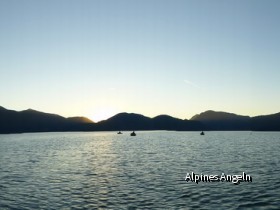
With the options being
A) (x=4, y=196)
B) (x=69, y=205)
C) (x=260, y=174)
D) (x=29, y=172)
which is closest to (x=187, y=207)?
(x=69, y=205)

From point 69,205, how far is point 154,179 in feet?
59.7

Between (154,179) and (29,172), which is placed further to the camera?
(29,172)

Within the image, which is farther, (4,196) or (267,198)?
(4,196)

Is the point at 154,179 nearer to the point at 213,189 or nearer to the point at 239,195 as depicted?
the point at 213,189

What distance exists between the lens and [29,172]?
59.3 meters

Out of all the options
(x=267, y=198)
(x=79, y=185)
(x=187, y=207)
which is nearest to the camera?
(x=187, y=207)

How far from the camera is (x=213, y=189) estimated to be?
4012 centimetres

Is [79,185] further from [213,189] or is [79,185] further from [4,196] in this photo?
[213,189]

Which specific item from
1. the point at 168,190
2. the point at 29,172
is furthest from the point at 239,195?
the point at 29,172

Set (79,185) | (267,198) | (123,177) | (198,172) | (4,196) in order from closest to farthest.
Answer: (267,198), (4,196), (79,185), (123,177), (198,172)

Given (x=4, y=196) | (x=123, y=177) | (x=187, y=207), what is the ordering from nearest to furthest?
(x=187, y=207) → (x=4, y=196) → (x=123, y=177)

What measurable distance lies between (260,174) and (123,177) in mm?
22512

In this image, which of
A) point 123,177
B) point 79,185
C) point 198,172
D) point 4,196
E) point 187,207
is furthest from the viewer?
point 198,172

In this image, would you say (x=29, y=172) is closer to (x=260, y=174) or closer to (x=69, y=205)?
(x=69, y=205)
